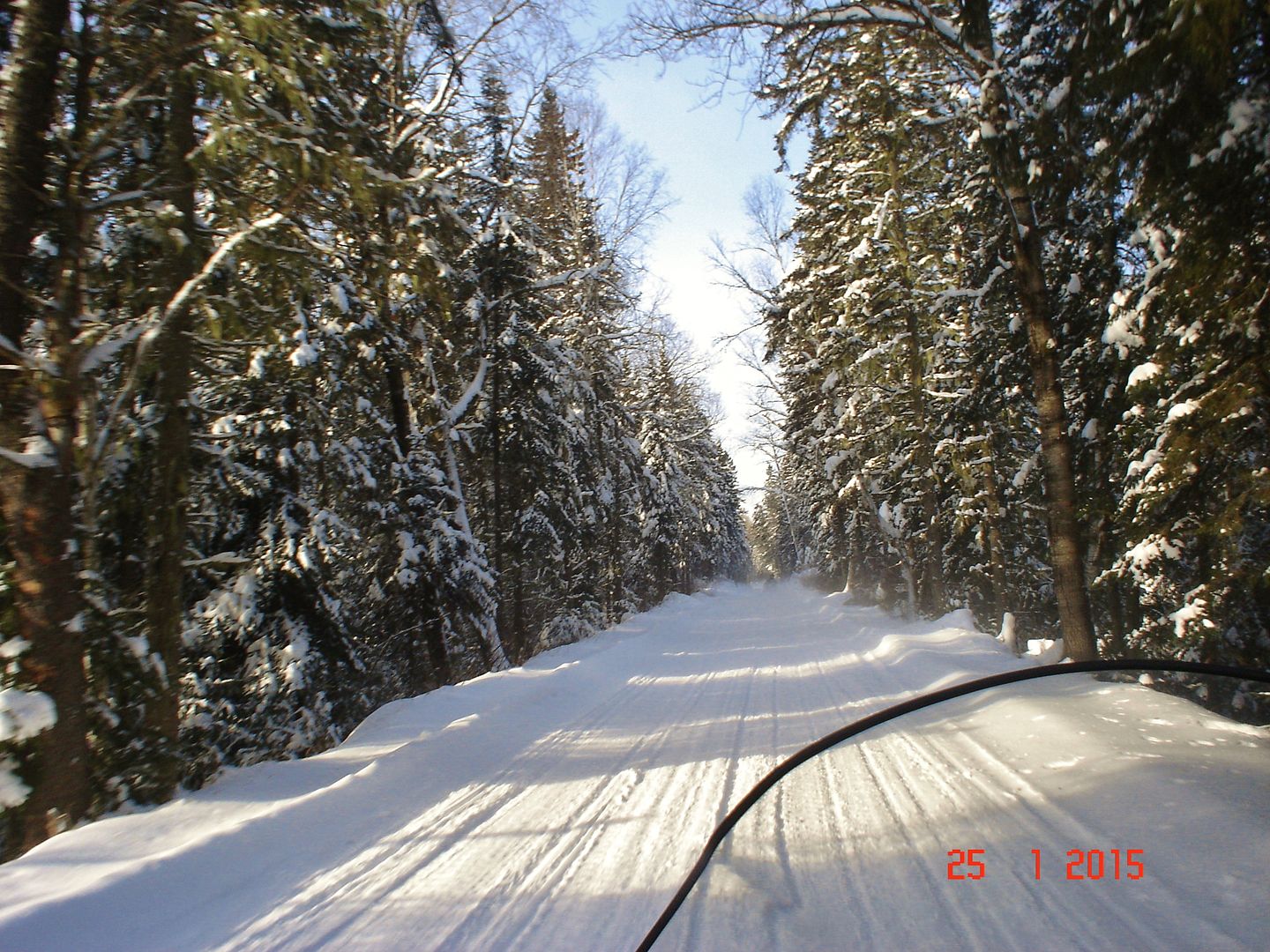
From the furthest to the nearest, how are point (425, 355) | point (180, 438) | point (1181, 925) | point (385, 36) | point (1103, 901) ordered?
point (425, 355) → point (385, 36) → point (180, 438) → point (1103, 901) → point (1181, 925)

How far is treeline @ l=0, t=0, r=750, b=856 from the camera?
473 cm

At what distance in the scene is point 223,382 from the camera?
7.43 metres

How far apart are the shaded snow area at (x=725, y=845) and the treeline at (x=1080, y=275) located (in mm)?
3125

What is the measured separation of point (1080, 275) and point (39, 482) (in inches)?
447

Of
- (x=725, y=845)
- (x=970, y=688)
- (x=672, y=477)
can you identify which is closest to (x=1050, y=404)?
(x=725, y=845)

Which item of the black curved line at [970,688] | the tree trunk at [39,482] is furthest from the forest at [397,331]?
the black curved line at [970,688]

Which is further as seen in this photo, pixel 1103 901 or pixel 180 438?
pixel 180 438

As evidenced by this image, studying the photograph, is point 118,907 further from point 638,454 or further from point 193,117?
point 638,454

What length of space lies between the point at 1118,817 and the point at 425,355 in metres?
12.3

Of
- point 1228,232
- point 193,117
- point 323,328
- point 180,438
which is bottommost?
point 180,438

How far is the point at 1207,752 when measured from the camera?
3.75m

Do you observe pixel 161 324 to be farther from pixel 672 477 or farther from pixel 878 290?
pixel 672 477

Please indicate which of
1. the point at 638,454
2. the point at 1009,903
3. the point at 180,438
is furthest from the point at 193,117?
the point at 638,454

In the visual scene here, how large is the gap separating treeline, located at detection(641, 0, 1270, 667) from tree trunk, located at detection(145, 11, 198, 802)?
520 cm
